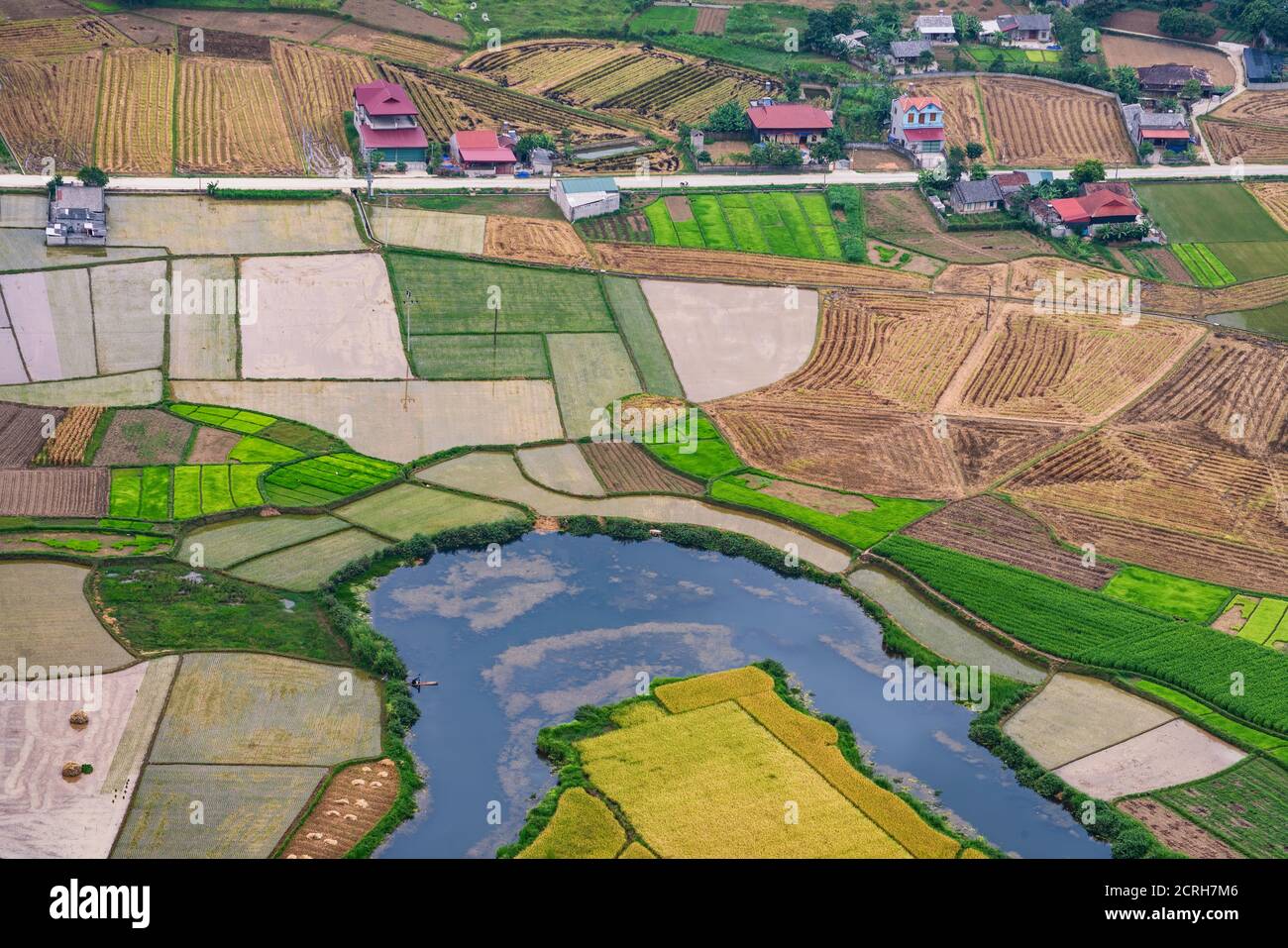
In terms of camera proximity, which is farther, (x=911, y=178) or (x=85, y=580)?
(x=911, y=178)

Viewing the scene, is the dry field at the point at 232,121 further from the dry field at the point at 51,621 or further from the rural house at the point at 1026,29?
the rural house at the point at 1026,29

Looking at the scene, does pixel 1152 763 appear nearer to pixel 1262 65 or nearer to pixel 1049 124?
pixel 1049 124

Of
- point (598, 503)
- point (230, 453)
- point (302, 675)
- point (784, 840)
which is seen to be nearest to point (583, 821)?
point (784, 840)

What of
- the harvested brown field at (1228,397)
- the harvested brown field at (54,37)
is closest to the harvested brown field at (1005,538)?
the harvested brown field at (1228,397)

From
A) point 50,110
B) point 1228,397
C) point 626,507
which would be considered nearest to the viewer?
point 626,507

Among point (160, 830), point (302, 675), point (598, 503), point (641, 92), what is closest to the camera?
point (160, 830)

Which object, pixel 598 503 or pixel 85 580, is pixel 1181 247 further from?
pixel 85 580

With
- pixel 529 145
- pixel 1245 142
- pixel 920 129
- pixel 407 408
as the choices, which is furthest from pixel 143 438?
pixel 1245 142
